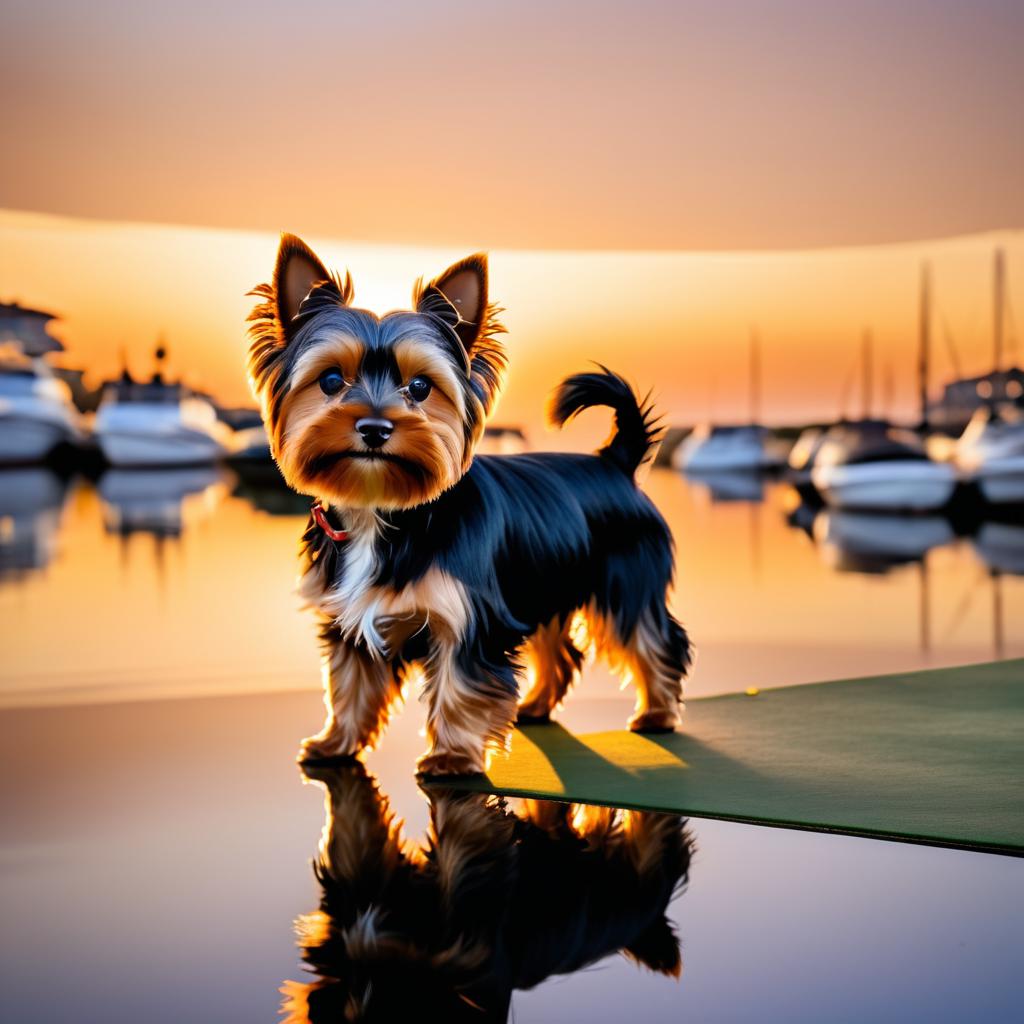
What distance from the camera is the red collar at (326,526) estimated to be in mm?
4051

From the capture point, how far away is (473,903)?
3053 millimetres

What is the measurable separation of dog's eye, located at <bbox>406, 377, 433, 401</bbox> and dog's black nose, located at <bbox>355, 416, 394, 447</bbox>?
0.43 feet

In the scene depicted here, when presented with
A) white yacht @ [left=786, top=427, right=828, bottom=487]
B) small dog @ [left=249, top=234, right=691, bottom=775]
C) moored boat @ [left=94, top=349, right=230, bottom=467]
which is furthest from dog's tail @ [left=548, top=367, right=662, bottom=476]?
moored boat @ [left=94, top=349, right=230, bottom=467]

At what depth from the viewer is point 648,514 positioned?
4.82 meters

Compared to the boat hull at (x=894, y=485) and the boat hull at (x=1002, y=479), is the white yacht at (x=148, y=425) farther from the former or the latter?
the boat hull at (x=1002, y=479)

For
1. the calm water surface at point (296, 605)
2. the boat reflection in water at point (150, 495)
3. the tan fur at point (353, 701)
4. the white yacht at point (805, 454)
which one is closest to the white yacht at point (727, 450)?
the white yacht at point (805, 454)

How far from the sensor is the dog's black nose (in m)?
3.65

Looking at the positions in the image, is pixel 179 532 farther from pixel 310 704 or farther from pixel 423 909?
pixel 423 909

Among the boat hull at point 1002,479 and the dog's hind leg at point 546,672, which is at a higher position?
the dog's hind leg at point 546,672

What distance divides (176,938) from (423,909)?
51 centimetres

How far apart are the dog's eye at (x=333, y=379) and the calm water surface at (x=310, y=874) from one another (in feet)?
3.72

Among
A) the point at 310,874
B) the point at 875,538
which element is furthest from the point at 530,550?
the point at 875,538

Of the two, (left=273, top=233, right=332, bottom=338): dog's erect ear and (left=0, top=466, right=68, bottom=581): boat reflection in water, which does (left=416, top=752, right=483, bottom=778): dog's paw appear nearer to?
(left=273, top=233, right=332, bottom=338): dog's erect ear

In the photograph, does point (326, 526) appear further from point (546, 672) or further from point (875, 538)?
point (875, 538)
